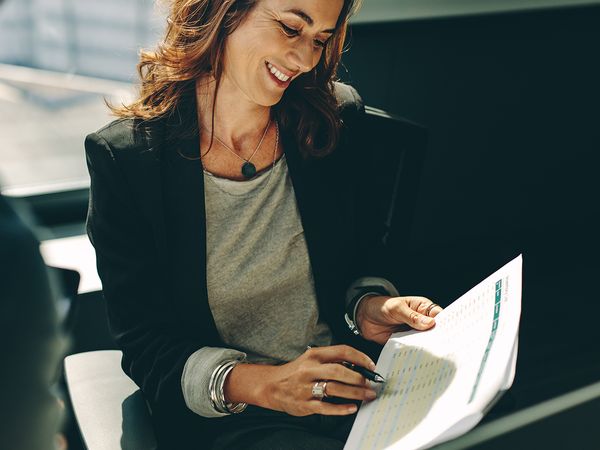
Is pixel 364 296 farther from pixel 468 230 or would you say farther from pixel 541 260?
pixel 541 260

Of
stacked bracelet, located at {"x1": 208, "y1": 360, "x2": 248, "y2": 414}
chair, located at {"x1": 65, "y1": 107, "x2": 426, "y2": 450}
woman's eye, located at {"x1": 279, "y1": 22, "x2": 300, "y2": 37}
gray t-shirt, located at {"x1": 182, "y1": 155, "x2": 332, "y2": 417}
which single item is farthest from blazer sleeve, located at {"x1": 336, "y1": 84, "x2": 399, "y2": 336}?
stacked bracelet, located at {"x1": 208, "y1": 360, "x2": 248, "y2": 414}

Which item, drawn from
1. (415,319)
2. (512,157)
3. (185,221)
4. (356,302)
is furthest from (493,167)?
(185,221)

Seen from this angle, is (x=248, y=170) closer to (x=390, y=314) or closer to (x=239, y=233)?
(x=239, y=233)

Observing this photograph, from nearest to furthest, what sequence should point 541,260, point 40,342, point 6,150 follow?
point 40,342 → point 541,260 → point 6,150

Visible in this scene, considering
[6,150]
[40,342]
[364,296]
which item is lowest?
[6,150]

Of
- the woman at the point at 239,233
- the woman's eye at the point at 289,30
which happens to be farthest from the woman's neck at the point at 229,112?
the woman's eye at the point at 289,30

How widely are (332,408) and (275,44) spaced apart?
57cm

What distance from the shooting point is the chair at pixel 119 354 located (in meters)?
1.00

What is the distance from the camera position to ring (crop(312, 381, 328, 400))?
0.96 metres

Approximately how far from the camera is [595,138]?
244 cm

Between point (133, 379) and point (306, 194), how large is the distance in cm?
43

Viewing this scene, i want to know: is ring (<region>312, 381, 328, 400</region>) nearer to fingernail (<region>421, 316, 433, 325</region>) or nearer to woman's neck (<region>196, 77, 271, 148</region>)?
fingernail (<region>421, 316, 433, 325</region>)

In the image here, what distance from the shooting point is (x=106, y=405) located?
1.06 m

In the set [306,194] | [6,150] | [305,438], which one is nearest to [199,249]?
[306,194]
